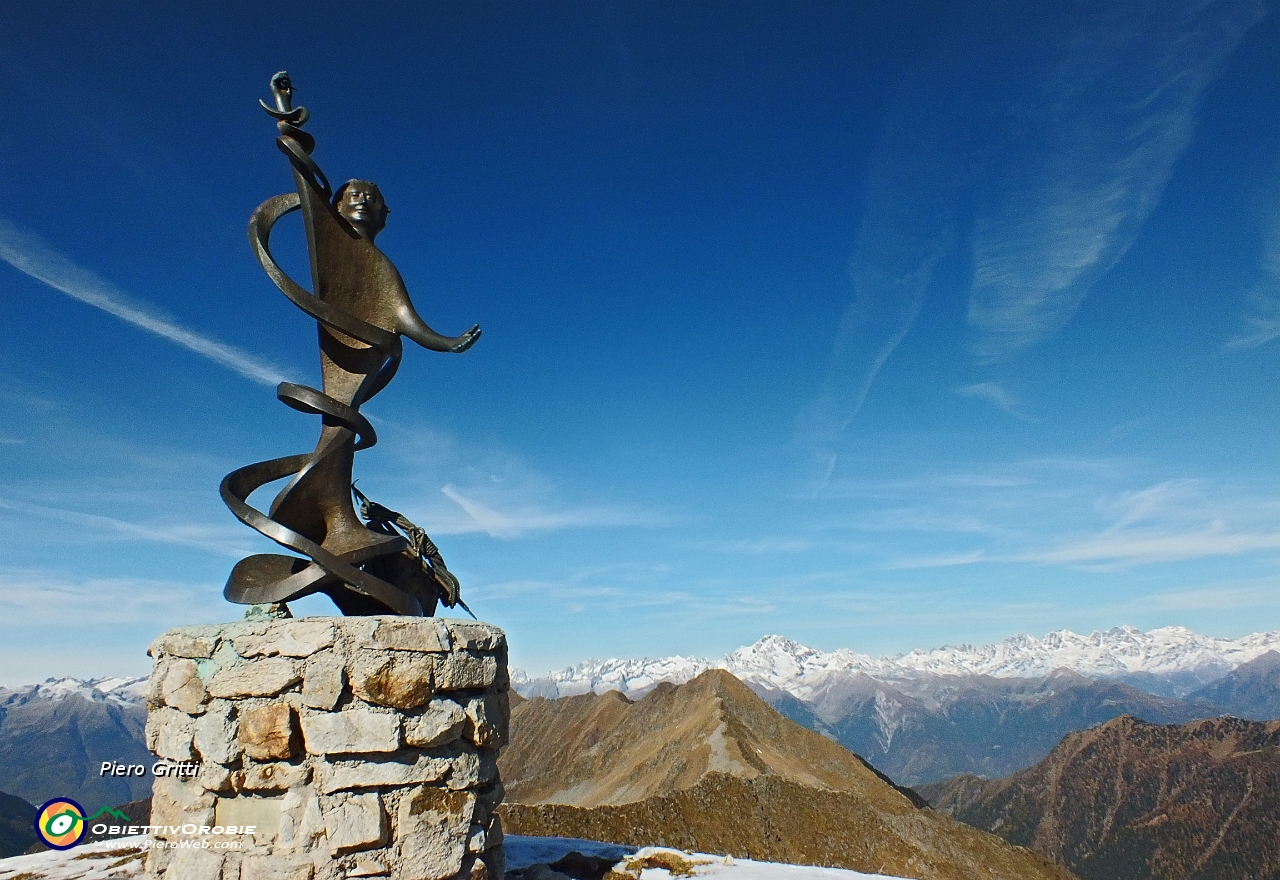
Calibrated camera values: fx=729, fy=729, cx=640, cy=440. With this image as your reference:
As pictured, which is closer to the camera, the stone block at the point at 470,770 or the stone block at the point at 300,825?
the stone block at the point at 300,825

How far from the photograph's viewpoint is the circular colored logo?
9.22 metres

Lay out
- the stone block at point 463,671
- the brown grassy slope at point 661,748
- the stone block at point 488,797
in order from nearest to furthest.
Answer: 1. the stone block at point 463,671
2. the stone block at point 488,797
3. the brown grassy slope at point 661,748

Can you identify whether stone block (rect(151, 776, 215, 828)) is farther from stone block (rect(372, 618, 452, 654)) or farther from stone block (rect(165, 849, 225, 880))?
stone block (rect(372, 618, 452, 654))

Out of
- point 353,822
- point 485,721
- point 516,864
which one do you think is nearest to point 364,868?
point 353,822

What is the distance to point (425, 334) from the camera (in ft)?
34.2

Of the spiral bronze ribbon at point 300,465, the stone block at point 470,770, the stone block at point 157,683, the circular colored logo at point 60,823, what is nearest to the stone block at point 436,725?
the stone block at point 470,770

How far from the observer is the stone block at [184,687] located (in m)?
8.09

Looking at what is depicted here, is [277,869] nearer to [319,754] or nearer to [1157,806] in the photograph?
[319,754]

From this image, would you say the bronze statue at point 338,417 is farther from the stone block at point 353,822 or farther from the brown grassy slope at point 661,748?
the brown grassy slope at point 661,748

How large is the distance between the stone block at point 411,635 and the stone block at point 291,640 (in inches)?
21.0

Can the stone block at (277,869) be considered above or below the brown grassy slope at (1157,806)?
above

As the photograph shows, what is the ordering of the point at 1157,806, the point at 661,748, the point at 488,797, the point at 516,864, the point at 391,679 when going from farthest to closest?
the point at 1157,806, the point at 661,748, the point at 516,864, the point at 488,797, the point at 391,679

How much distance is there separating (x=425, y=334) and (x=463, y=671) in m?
4.79

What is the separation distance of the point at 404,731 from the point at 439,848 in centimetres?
130
